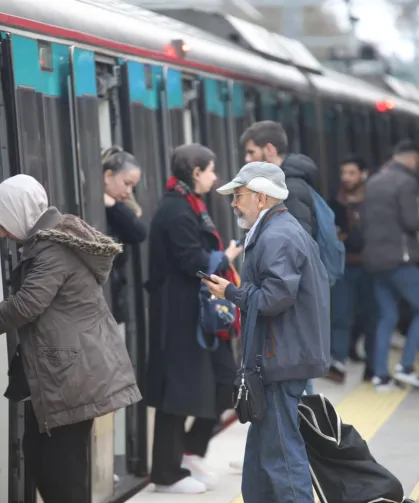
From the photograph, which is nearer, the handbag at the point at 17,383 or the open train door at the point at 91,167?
the handbag at the point at 17,383

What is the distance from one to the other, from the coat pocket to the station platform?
212 centimetres

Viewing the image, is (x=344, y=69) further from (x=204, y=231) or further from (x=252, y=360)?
(x=252, y=360)

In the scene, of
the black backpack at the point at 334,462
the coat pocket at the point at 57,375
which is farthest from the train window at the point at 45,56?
the black backpack at the point at 334,462

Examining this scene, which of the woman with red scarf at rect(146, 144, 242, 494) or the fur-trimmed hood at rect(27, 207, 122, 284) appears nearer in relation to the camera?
the fur-trimmed hood at rect(27, 207, 122, 284)

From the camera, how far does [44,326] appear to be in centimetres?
546

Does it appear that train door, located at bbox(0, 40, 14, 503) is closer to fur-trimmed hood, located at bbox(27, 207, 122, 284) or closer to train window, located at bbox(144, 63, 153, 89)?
fur-trimmed hood, located at bbox(27, 207, 122, 284)

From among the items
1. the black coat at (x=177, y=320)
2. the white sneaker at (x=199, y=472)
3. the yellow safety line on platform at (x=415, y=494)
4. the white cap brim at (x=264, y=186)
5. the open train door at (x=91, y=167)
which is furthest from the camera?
the white sneaker at (x=199, y=472)

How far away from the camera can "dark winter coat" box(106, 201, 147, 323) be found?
724 centimetres

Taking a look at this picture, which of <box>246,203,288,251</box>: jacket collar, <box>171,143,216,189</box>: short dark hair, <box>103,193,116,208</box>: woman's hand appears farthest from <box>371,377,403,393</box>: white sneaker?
<box>246,203,288,251</box>: jacket collar

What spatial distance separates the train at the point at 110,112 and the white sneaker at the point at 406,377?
6.20 ft

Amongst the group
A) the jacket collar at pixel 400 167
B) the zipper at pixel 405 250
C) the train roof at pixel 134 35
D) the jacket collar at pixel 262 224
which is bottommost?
the zipper at pixel 405 250

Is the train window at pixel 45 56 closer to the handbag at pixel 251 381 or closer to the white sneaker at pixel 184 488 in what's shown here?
the handbag at pixel 251 381

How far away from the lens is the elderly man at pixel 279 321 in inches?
232

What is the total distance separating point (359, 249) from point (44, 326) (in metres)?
6.40
